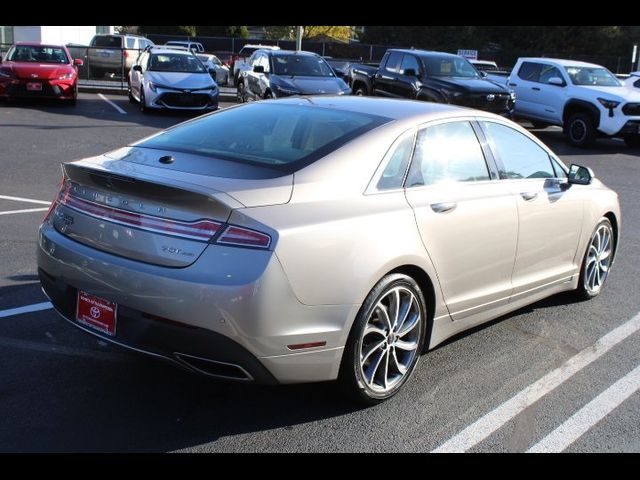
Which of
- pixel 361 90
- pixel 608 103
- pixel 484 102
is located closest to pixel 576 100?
pixel 608 103

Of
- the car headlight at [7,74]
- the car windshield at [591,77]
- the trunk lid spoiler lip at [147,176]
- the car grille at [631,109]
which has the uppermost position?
the trunk lid spoiler lip at [147,176]

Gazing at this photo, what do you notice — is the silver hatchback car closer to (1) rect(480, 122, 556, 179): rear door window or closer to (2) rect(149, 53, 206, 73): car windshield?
(1) rect(480, 122, 556, 179): rear door window

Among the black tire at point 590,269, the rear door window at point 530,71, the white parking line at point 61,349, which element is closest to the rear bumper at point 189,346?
the white parking line at point 61,349

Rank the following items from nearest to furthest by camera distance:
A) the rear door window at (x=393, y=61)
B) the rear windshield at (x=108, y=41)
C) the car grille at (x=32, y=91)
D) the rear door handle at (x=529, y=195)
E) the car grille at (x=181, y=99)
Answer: the rear door handle at (x=529, y=195) → the car grille at (x=181, y=99) → the car grille at (x=32, y=91) → the rear door window at (x=393, y=61) → the rear windshield at (x=108, y=41)

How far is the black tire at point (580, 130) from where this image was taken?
16719 mm

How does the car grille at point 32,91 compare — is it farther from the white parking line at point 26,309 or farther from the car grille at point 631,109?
the white parking line at point 26,309

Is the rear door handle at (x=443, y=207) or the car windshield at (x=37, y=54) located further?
the car windshield at (x=37, y=54)

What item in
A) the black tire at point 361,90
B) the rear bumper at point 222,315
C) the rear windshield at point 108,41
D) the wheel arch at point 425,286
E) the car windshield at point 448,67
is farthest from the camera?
the rear windshield at point 108,41

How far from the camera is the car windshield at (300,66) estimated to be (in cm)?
1720

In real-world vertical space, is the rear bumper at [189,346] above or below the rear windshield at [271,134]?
below

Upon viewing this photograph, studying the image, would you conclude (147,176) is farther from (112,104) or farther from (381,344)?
(112,104)

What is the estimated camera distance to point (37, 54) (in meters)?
19.0

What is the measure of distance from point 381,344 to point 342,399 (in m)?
0.36
